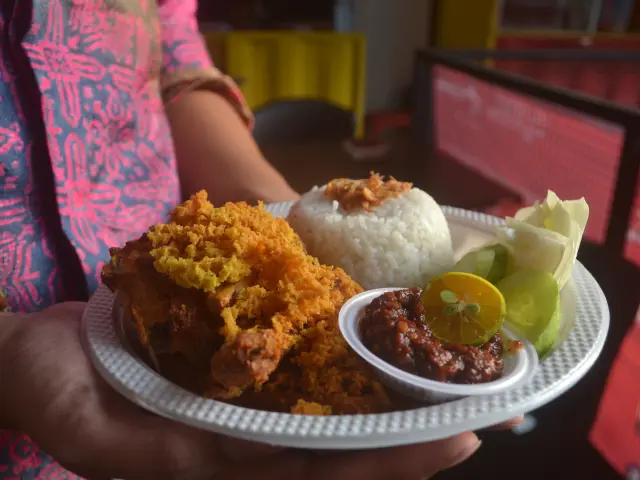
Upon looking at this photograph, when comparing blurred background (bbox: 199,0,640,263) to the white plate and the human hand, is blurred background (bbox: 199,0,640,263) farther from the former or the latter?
the human hand

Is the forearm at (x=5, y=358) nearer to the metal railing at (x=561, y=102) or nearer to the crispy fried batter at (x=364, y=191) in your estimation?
the crispy fried batter at (x=364, y=191)

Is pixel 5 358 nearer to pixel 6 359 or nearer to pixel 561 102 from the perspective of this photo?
pixel 6 359

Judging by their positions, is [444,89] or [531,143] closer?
[531,143]

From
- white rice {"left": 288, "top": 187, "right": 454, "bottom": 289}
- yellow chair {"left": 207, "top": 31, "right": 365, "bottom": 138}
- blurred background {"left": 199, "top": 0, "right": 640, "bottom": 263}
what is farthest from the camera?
yellow chair {"left": 207, "top": 31, "right": 365, "bottom": 138}

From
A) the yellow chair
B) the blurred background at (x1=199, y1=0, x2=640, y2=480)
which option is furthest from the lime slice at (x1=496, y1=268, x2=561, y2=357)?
the yellow chair

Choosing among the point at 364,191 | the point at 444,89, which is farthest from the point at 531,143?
the point at 364,191

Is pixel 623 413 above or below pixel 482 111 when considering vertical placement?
below
